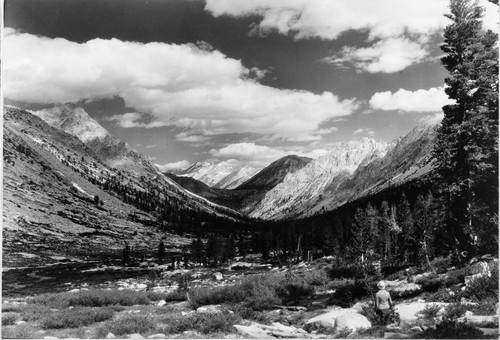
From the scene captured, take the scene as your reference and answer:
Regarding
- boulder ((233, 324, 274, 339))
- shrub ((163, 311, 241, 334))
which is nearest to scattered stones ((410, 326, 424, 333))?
boulder ((233, 324, 274, 339))

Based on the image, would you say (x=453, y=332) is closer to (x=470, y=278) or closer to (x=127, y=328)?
(x=470, y=278)

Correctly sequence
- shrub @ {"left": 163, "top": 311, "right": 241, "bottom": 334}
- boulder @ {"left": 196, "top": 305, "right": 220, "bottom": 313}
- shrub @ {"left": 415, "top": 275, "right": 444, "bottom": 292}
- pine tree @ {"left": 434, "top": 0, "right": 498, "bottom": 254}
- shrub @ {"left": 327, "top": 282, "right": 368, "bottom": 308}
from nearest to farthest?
shrub @ {"left": 163, "top": 311, "right": 241, "bottom": 334}, shrub @ {"left": 415, "top": 275, "right": 444, "bottom": 292}, pine tree @ {"left": 434, "top": 0, "right": 498, "bottom": 254}, boulder @ {"left": 196, "top": 305, "right": 220, "bottom": 313}, shrub @ {"left": 327, "top": 282, "right": 368, "bottom": 308}

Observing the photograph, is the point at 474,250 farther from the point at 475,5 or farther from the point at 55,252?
the point at 55,252

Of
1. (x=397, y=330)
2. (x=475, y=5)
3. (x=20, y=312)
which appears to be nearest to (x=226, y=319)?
(x=397, y=330)

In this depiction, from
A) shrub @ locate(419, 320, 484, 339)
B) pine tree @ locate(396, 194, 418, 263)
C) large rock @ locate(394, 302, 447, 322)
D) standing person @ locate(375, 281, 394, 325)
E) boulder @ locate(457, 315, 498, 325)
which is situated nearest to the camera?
shrub @ locate(419, 320, 484, 339)

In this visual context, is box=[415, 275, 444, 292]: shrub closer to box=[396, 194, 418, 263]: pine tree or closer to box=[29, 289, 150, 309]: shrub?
box=[29, 289, 150, 309]: shrub

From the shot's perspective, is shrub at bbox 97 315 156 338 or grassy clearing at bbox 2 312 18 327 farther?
grassy clearing at bbox 2 312 18 327

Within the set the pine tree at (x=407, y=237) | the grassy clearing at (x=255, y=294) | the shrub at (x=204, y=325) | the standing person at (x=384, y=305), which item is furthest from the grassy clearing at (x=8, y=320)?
the pine tree at (x=407, y=237)
